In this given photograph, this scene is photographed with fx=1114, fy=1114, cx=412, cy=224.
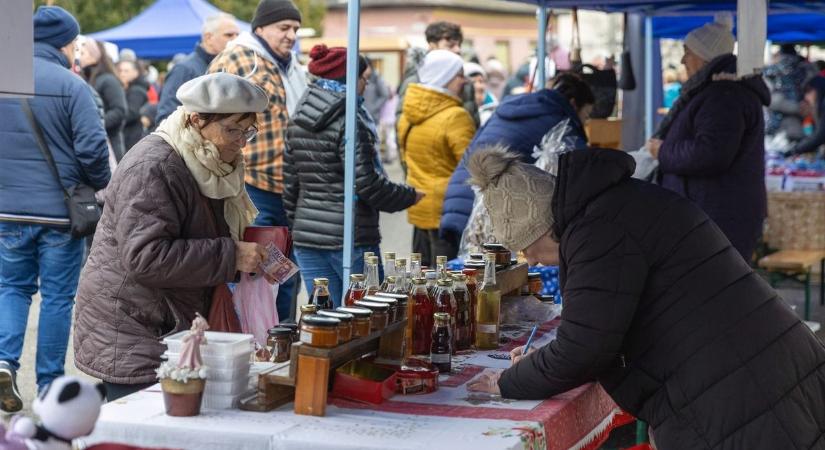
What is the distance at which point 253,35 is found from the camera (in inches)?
224

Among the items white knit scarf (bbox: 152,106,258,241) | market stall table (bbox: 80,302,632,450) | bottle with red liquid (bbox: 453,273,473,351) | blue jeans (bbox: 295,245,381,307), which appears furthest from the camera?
blue jeans (bbox: 295,245,381,307)

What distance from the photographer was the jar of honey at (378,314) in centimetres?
290

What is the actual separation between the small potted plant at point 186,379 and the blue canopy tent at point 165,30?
11581mm

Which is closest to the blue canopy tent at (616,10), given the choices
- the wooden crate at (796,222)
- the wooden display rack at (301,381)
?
the wooden crate at (796,222)

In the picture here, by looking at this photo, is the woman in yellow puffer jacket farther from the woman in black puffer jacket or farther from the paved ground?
the paved ground

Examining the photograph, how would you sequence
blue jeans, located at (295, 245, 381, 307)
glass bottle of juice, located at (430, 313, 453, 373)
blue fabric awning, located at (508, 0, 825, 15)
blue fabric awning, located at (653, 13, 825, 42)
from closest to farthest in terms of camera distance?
glass bottle of juice, located at (430, 313, 453, 373) < blue jeans, located at (295, 245, 381, 307) < blue fabric awning, located at (508, 0, 825, 15) < blue fabric awning, located at (653, 13, 825, 42)

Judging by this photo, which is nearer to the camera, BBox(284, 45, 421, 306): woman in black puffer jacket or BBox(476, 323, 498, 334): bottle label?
BBox(476, 323, 498, 334): bottle label

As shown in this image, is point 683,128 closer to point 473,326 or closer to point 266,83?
point 266,83

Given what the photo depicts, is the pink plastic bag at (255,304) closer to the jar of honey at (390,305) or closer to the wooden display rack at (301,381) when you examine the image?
the jar of honey at (390,305)

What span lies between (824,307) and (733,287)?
249 inches

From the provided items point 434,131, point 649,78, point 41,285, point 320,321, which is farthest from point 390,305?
point 649,78

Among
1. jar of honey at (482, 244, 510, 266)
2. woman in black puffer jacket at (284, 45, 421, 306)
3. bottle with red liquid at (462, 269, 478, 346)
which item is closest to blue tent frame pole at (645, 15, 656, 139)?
woman in black puffer jacket at (284, 45, 421, 306)

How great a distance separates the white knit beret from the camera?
3.19 metres

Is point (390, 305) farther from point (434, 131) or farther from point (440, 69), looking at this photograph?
point (440, 69)
